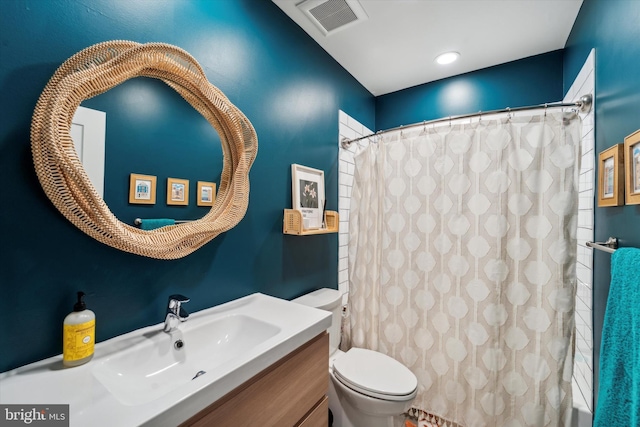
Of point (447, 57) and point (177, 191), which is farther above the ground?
point (447, 57)

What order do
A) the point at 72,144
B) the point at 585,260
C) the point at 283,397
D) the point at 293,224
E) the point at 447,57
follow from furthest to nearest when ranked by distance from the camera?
1. the point at 447,57
2. the point at 293,224
3. the point at 585,260
4. the point at 283,397
5. the point at 72,144

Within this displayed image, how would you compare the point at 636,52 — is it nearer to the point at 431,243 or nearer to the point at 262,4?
the point at 431,243

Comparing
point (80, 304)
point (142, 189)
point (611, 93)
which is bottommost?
point (80, 304)

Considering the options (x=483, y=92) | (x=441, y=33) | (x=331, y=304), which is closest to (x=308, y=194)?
(x=331, y=304)

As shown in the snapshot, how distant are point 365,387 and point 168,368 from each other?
2.93ft

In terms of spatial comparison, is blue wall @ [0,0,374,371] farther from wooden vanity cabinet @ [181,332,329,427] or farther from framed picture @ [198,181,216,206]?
wooden vanity cabinet @ [181,332,329,427]

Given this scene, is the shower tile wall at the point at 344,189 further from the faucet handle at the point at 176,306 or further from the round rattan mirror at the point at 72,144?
the faucet handle at the point at 176,306

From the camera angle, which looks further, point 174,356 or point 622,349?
point 174,356

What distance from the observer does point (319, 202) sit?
1784 mm

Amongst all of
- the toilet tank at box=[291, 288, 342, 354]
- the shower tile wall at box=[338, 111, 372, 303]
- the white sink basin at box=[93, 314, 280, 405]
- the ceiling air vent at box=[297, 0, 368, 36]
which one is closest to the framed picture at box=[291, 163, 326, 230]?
the shower tile wall at box=[338, 111, 372, 303]

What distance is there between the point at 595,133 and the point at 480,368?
1332 millimetres

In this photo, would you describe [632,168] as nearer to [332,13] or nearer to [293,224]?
[293,224]

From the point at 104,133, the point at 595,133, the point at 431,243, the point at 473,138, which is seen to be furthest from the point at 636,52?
the point at 104,133

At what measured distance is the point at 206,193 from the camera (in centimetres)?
113
